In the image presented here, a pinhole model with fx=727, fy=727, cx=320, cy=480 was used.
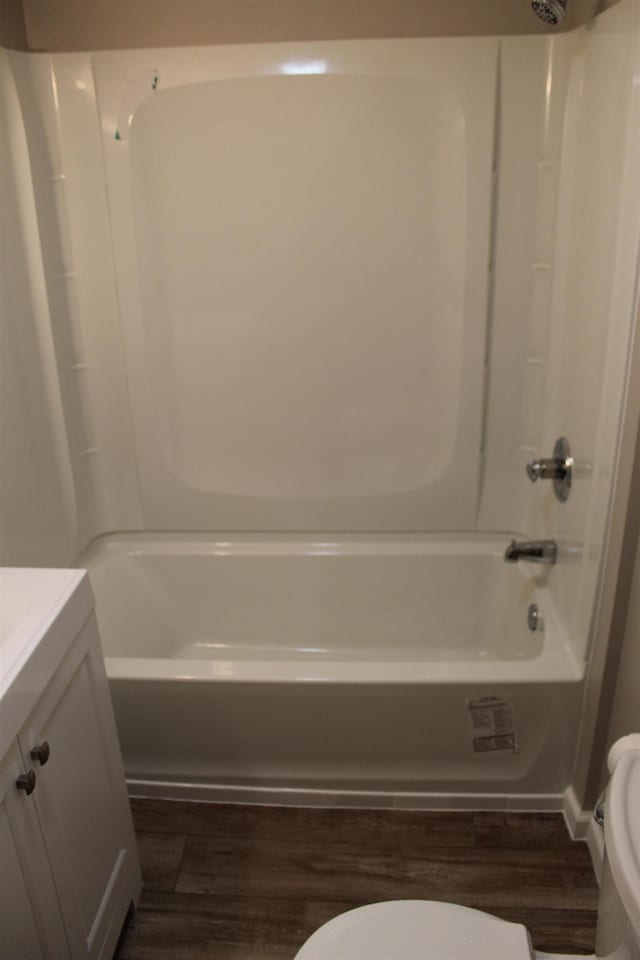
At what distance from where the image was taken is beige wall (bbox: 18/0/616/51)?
6.03 ft

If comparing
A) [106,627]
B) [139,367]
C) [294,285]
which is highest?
[294,285]

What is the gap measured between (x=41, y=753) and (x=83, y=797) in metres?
0.25

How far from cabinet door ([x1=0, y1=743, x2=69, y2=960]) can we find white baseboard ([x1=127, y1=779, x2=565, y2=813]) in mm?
731

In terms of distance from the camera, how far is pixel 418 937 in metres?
1.11

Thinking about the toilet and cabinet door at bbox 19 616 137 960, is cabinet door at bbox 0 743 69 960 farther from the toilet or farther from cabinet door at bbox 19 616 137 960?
the toilet

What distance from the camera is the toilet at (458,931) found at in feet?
3.45

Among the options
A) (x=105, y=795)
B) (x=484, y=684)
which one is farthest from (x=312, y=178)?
(x=105, y=795)

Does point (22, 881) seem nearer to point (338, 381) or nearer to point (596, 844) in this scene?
point (596, 844)

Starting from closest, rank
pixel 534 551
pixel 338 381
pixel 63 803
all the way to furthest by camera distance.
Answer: pixel 63 803, pixel 534 551, pixel 338 381

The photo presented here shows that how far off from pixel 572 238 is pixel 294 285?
761 mm

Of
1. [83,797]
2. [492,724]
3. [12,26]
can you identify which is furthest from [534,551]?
[12,26]

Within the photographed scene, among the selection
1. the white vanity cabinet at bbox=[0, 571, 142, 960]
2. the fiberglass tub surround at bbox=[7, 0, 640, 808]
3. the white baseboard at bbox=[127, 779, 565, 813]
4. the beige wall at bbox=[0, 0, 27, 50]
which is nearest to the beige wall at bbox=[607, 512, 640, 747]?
→ the fiberglass tub surround at bbox=[7, 0, 640, 808]

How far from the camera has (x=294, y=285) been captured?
6.89 feet

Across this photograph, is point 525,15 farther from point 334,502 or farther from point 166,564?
point 166,564
